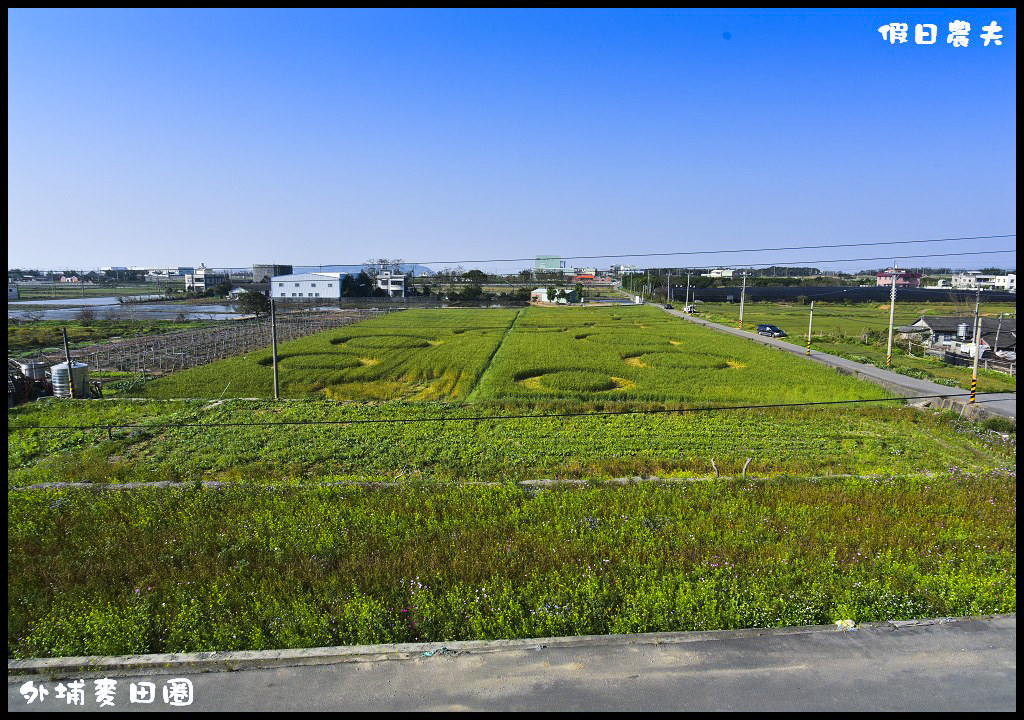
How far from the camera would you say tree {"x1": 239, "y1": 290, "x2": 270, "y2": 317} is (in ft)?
166

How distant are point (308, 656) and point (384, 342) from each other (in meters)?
29.2

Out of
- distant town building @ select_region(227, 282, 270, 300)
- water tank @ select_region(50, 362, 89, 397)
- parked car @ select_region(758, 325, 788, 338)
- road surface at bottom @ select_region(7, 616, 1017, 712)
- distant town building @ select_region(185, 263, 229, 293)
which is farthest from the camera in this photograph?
distant town building @ select_region(185, 263, 229, 293)

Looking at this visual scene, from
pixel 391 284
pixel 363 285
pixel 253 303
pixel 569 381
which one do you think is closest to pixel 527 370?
pixel 569 381

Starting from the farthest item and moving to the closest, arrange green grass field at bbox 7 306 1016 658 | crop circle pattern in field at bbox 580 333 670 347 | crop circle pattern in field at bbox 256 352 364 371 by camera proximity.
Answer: crop circle pattern in field at bbox 580 333 670 347 < crop circle pattern in field at bbox 256 352 364 371 < green grass field at bbox 7 306 1016 658

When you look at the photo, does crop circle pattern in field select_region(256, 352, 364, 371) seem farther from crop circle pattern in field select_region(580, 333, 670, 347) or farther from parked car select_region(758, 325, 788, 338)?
parked car select_region(758, 325, 788, 338)

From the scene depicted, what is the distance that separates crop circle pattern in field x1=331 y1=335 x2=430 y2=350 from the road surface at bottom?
27144mm

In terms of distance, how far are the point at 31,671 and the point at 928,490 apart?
1266 centimetres

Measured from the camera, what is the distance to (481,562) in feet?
23.9

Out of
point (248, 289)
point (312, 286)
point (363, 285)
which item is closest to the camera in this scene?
point (248, 289)

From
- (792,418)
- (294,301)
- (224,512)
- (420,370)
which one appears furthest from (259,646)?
(294,301)

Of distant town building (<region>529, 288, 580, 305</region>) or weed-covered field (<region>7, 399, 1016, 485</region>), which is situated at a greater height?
distant town building (<region>529, 288, 580, 305</region>)

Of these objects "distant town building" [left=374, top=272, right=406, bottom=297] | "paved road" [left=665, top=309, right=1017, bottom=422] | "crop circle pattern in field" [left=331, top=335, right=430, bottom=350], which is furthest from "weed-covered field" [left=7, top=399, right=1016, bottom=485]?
"distant town building" [left=374, top=272, right=406, bottom=297]

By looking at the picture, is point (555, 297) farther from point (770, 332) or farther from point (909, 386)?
point (909, 386)

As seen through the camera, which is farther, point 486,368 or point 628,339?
point 628,339
